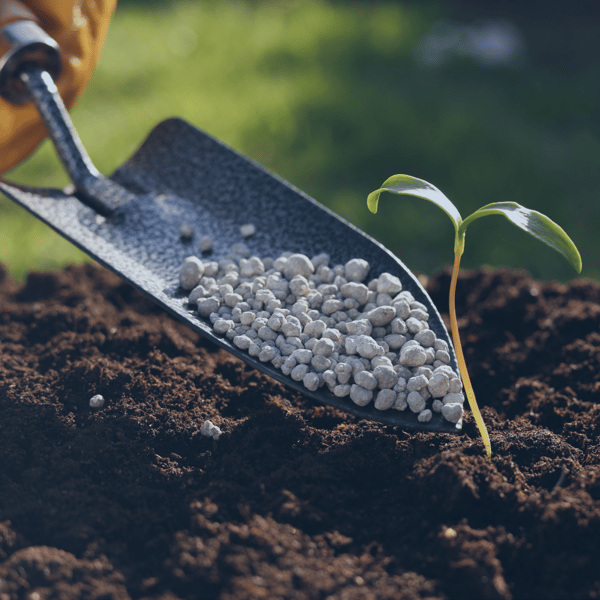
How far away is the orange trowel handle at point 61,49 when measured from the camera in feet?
5.20

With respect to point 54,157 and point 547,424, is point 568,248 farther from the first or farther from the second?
point 54,157

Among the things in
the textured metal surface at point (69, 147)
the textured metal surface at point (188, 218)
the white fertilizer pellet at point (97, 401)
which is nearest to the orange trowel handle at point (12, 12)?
the textured metal surface at point (69, 147)

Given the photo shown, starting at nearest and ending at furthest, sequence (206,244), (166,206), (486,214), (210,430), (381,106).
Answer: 1. (486,214)
2. (210,430)
3. (206,244)
4. (166,206)
5. (381,106)

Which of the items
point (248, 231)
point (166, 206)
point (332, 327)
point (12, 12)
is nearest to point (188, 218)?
point (166, 206)

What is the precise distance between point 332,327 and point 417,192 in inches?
14.4

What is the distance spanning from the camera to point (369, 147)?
2.60 metres

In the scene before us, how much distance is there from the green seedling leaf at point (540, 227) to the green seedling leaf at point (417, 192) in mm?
29

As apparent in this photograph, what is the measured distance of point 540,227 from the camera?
40.1 inches

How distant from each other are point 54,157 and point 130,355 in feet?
4.71

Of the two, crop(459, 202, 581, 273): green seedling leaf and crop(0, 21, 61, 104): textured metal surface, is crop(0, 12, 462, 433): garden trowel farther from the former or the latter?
crop(459, 202, 581, 273): green seedling leaf

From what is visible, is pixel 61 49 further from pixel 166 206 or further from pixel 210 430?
pixel 210 430

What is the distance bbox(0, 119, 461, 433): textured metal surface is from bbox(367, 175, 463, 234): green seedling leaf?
0.30 m

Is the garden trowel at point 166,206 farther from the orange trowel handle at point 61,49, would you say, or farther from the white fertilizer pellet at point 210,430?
the white fertilizer pellet at point 210,430

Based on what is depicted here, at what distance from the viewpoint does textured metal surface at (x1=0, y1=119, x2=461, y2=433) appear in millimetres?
1389
